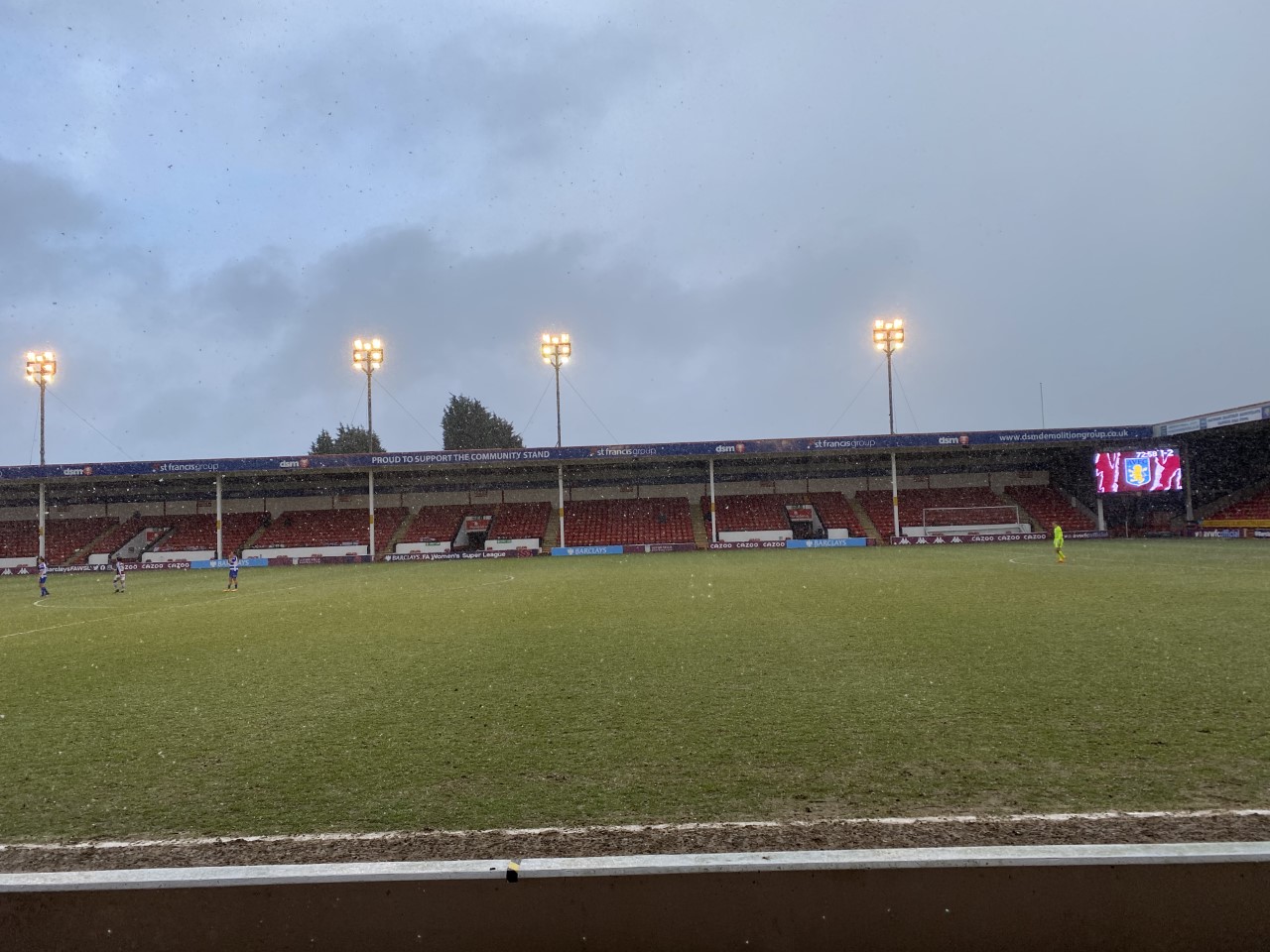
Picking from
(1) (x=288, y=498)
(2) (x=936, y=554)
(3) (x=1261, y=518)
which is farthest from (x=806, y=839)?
(1) (x=288, y=498)

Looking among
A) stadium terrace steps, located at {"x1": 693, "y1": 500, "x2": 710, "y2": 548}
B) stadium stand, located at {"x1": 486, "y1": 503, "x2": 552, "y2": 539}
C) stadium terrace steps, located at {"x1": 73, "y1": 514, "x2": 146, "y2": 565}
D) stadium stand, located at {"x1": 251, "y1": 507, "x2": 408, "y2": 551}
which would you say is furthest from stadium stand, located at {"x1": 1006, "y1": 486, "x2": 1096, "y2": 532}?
stadium terrace steps, located at {"x1": 73, "y1": 514, "x2": 146, "y2": 565}

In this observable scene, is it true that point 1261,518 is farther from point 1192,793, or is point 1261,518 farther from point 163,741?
point 163,741

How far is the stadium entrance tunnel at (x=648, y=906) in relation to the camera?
7.43 ft

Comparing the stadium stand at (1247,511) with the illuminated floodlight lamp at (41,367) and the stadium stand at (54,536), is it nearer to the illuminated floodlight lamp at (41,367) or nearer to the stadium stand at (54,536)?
the stadium stand at (54,536)

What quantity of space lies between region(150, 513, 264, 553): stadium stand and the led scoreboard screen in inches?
1798

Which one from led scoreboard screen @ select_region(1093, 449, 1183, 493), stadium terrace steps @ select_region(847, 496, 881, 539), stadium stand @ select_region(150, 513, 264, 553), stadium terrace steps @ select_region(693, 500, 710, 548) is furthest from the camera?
stadium stand @ select_region(150, 513, 264, 553)

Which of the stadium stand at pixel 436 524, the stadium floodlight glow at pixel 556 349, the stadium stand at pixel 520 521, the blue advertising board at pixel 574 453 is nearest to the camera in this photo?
the blue advertising board at pixel 574 453

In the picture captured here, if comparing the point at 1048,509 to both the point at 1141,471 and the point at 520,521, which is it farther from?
the point at 520,521

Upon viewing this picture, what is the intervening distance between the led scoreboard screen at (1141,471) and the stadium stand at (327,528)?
38365 millimetres

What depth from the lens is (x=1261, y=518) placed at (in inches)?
1294

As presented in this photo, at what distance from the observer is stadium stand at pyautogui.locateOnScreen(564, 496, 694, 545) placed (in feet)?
132

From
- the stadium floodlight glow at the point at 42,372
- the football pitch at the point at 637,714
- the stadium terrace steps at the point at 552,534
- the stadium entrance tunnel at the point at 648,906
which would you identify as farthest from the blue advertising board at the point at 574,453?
the stadium entrance tunnel at the point at 648,906

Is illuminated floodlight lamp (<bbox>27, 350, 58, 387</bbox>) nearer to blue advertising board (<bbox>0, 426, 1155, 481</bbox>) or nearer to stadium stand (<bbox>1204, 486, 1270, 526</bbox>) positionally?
blue advertising board (<bbox>0, 426, 1155, 481</bbox>)

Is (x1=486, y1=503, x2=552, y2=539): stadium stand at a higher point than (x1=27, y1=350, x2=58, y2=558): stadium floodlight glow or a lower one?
lower
